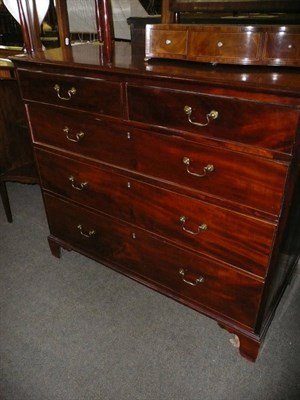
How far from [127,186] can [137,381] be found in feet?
2.58

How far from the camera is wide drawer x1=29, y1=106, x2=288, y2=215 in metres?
0.97

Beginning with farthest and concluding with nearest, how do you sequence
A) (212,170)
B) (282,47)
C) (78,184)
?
(78,184), (212,170), (282,47)

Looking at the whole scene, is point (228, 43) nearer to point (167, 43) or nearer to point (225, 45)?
point (225, 45)

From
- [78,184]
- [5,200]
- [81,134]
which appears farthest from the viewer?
[5,200]

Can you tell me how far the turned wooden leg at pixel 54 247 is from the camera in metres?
1.86

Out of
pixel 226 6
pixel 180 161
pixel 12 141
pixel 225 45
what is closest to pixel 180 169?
pixel 180 161

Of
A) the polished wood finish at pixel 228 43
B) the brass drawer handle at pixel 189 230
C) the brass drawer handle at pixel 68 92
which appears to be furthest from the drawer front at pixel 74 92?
the brass drawer handle at pixel 189 230

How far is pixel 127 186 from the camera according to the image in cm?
132

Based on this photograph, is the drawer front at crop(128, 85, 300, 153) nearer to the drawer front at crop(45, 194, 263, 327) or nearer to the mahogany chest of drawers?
the mahogany chest of drawers

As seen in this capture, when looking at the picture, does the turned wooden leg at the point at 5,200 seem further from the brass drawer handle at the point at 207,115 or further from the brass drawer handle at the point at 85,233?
the brass drawer handle at the point at 207,115

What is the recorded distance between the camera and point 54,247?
6.21ft

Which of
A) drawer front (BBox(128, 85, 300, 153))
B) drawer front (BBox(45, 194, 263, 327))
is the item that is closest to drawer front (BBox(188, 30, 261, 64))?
drawer front (BBox(128, 85, 300, 153))

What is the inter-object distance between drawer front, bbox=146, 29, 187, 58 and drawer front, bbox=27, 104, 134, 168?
0.30m

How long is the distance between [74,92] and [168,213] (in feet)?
1.95
